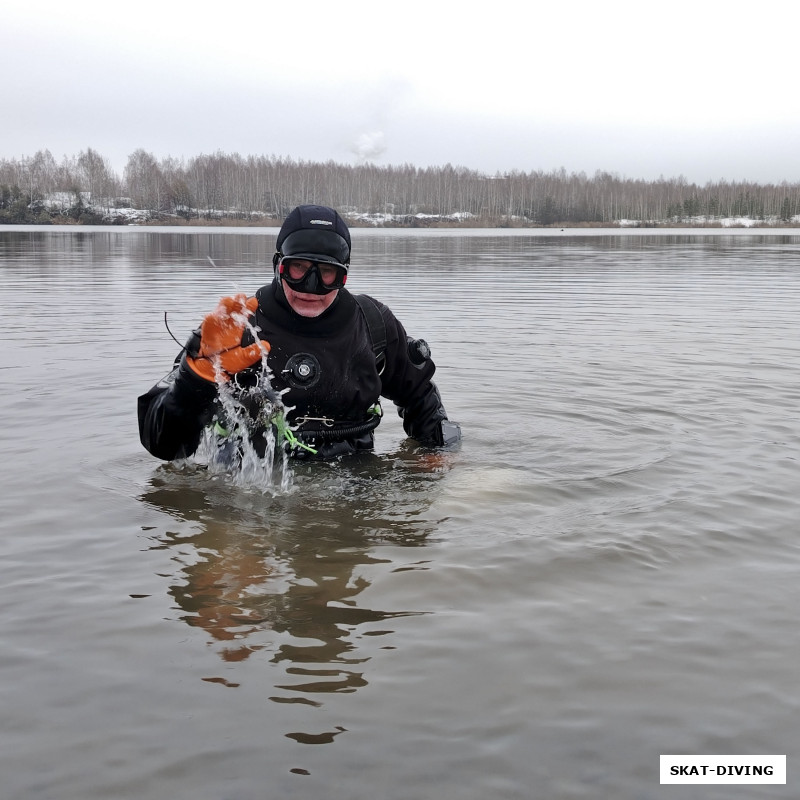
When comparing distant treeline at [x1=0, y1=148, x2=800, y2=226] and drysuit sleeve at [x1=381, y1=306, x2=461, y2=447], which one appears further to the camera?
distant treeline at [x1=0, y1=148, x2=800, y2=226]

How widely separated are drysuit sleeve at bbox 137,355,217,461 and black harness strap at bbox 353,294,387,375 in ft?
3.31

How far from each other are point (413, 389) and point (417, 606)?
2.25 metres

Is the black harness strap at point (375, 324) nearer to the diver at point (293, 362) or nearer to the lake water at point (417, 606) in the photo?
the diver at point (293, 362)

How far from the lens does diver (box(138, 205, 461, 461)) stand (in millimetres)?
4254

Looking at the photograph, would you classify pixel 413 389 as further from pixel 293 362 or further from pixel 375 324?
pixel 293 362

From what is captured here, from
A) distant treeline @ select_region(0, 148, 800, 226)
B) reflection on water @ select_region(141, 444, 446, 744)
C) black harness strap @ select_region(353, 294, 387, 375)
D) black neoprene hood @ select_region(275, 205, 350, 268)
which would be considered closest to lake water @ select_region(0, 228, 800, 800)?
reflection on water @ select_region(141, 444, 446, 744)

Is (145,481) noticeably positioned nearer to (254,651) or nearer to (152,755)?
(254,651)

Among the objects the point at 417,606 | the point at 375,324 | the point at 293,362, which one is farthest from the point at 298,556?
the point at 375,324

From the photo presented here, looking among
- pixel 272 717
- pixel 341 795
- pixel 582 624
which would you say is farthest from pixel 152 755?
pixel 582 624

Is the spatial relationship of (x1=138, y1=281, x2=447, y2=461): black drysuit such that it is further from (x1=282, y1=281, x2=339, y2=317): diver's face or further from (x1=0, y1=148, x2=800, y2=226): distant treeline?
(x1=0, y1=148, x2=800, y2=226): distant treeline

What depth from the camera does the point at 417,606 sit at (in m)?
3.43

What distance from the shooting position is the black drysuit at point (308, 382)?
4.65 meters

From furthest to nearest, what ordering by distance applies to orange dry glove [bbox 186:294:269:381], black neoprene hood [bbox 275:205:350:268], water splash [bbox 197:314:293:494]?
water splash [bbox 197:314:293:494] → black neoprene hood [bbox 275:205:350:268] → orange dry glove [bbox 186:294:269:381]

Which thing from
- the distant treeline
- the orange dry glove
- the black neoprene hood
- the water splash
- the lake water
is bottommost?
the lake water
